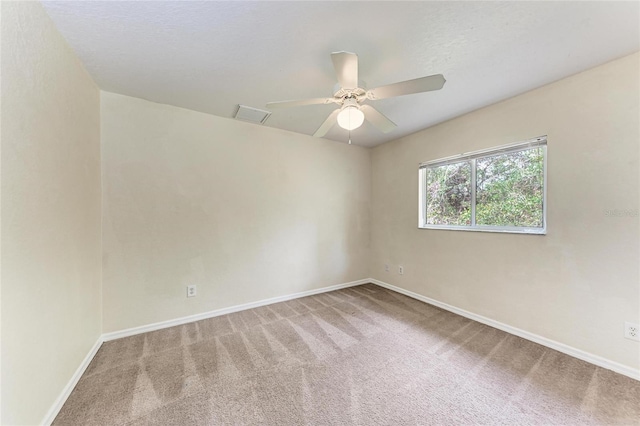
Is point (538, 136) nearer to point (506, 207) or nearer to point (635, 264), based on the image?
point (506, 207)

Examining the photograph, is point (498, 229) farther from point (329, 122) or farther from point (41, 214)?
point (41, 214)

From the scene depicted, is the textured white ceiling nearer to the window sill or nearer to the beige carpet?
the window sill

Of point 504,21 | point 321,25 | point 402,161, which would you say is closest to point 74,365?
point 321,25

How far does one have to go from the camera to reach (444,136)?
2.88 meters

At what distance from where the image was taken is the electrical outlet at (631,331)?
1647 millimetres

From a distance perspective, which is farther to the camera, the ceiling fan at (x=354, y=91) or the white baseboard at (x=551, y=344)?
the white baseboard at (x=551, y=344)

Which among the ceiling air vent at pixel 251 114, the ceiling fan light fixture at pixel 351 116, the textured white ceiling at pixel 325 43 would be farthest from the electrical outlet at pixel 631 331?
the ceiling air vent at pixel 251 114

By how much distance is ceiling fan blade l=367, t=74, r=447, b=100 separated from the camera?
4.32 feet

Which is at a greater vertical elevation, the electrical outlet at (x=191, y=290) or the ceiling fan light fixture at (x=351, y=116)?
the ceiling fan light fixture at (x=351, y=116)

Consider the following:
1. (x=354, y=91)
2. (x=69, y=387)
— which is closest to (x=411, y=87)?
(x=354, y=91)

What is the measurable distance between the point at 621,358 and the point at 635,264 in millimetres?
711

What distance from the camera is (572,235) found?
Answer: 75.7 inches

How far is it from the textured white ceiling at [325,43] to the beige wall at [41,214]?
0.26 meters

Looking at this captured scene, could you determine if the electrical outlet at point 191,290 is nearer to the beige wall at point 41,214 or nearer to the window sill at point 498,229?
the beige wall at point 41,214
